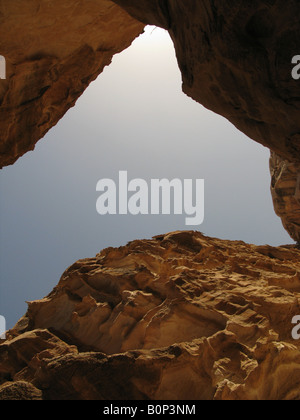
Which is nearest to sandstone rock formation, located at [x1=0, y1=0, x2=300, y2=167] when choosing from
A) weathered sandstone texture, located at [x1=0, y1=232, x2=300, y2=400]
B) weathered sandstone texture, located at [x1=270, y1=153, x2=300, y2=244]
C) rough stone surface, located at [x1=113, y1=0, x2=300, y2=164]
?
rough stone surface, located at [x1=113, y1=0, x2=300, y2=164]

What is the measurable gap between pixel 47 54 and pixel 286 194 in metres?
18.6

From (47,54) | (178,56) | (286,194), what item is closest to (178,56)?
(178,56)

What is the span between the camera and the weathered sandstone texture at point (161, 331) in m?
6.23

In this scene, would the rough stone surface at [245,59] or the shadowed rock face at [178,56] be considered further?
the shadowed rock face at [178,56]

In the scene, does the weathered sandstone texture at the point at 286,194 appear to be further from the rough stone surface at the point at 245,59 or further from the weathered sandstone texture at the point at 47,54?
the rough stone surface at the point at 245,59

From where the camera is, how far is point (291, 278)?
12062 mm

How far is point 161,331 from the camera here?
833cm

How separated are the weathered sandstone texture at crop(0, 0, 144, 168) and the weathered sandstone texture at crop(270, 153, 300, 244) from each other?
14.8m

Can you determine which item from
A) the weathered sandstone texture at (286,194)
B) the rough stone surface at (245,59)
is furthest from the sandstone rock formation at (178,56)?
the weathered sandstone texture at (286,194)

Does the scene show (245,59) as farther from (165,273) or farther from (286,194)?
(286,194)

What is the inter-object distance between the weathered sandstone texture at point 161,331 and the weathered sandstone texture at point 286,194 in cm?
905

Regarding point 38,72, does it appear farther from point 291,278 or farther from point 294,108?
point 291,278

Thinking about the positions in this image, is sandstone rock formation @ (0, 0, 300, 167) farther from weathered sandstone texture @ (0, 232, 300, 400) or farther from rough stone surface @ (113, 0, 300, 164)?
weathered sandstone texture @ (0, 232, 300, 400)

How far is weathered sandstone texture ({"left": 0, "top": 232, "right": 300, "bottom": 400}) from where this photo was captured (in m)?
6.23
